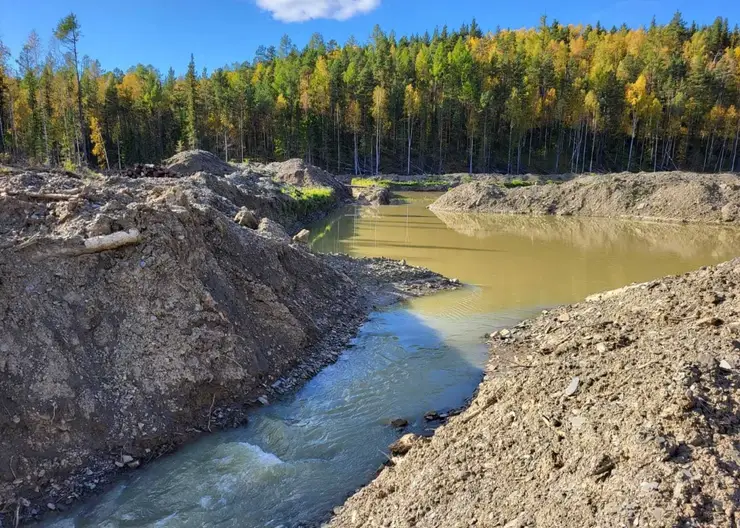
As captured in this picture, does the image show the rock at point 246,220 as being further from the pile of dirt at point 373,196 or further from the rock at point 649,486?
the pile of dirt at point 373,196

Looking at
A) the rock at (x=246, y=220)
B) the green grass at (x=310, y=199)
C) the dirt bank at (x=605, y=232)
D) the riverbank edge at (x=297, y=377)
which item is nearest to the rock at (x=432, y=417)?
the riverbank edge at (x=297, y=377)

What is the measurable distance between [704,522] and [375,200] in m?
40.8

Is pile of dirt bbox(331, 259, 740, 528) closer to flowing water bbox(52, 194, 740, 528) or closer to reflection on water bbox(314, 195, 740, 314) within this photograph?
flowing water bbox(52, 194, 740, 528)

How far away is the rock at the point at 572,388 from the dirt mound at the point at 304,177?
3686 cm

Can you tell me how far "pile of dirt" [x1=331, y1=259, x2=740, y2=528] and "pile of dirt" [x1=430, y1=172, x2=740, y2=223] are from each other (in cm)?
2966

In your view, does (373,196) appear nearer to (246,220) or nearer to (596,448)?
(246,220)

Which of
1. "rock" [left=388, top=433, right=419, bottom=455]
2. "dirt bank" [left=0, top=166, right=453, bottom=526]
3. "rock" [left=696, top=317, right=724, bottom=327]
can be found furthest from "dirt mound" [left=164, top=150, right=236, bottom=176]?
"rock" [left=696, top=317, right=724, bottom=327]

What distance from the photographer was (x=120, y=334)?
788cm

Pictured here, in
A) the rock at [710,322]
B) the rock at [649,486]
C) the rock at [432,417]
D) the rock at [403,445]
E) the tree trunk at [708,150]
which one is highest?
the tree trunk at [708,150]

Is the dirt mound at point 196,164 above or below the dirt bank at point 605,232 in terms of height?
above

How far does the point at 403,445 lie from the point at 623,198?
35.1m

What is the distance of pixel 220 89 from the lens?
65.8 m

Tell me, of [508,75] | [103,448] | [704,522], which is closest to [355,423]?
[103,448]

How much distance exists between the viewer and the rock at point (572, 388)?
253 inches
